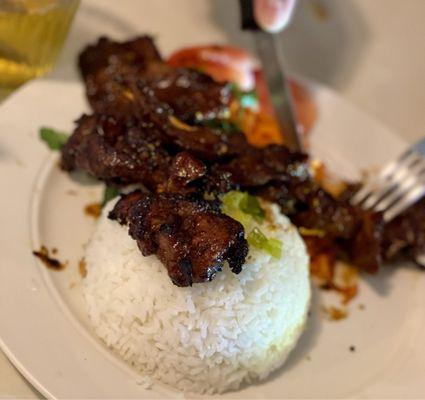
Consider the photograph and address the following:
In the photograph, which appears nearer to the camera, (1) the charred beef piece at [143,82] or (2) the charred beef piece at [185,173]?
(2) the charred beef piece at [185,173]

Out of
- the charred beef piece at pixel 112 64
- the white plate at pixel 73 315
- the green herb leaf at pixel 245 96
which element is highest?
the green herb leaf at pixel 245 96

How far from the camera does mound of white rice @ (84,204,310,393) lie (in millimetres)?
2346

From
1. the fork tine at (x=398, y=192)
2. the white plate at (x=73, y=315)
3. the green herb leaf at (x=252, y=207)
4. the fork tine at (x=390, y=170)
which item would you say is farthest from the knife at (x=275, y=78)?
the white plate at (x=73, y=315)

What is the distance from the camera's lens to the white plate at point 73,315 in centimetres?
220

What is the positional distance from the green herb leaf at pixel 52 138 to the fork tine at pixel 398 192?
5.52 ft

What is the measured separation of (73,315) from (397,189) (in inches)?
73.7

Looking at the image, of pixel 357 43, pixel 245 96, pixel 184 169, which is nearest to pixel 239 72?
pixel 245 96

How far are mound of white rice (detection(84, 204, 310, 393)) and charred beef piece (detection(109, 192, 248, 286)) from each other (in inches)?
6.7

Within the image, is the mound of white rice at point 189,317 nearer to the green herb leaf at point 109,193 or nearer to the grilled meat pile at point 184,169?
the grilled meat pile at point 184,169

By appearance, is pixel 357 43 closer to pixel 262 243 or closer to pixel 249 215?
pixel 249 215

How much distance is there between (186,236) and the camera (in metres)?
2.20

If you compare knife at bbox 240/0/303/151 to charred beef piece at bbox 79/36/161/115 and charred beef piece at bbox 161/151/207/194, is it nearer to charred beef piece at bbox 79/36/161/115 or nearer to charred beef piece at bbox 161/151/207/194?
charred beef piece at bbox 79/36/161/115

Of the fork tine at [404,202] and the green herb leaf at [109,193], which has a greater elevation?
the fork tine at [404,202]

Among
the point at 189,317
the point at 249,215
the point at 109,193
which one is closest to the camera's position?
the point at 189,317
